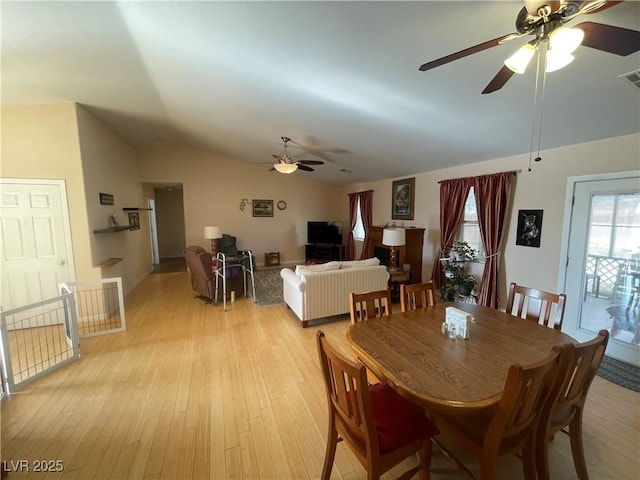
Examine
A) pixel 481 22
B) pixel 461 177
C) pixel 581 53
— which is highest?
pixel 481 22

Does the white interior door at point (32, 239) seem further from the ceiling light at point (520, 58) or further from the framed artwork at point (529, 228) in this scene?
the framed artwork at point (529, 228)

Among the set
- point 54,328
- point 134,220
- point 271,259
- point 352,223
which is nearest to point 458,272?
point 352,223

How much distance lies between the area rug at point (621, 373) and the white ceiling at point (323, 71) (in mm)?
2321

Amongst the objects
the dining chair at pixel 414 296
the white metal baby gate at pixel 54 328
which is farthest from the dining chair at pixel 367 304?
the white metal baby gate at pixel 54 328

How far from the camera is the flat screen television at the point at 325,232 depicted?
7.53 m

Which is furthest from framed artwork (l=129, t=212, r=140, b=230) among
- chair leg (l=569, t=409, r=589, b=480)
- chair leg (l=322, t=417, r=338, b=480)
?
chair leg (l=569, t=409, r=589, b=480)

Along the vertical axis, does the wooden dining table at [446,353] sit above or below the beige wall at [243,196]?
below

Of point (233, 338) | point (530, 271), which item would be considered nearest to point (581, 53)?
point (530, 271)

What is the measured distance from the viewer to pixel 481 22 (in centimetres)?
164

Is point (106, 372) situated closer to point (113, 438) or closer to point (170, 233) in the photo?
point (113, 438)

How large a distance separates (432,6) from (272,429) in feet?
9.73

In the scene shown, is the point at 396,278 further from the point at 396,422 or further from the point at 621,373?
the point at 396,422

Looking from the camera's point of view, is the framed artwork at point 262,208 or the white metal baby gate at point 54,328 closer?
the white metal baby gate at point 54,328

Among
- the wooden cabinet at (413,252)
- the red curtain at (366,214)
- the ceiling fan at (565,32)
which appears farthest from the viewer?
the red curtain at (366,214)
